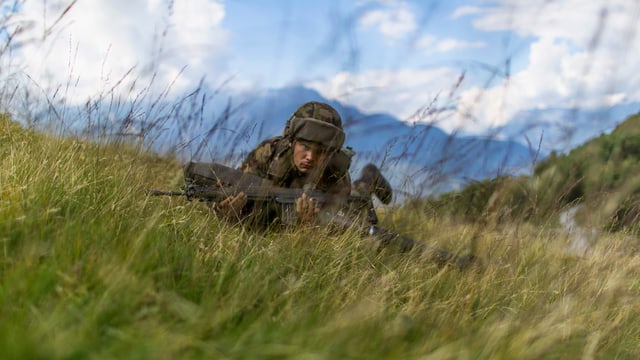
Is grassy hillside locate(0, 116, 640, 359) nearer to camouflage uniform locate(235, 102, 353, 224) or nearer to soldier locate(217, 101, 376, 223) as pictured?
soldier locate(217, 101, 376, 223)

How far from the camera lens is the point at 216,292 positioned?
245 centimetres

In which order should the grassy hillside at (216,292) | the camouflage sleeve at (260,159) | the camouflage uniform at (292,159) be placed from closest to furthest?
the grassy hillside at (216,292) → the camouflage uniform at (292,159) → the camouflage sleeve at (260,159)

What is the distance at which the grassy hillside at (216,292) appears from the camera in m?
2.07

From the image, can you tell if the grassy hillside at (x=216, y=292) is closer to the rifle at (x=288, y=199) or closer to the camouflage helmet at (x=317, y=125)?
the rifle at (x=288, y=199)

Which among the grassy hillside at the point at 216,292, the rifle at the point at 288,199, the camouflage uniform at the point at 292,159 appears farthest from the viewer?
the camouflage uniform at the point at 292,159

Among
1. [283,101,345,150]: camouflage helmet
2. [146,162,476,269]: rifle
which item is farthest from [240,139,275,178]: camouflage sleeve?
[146,162,476,269]: rifle

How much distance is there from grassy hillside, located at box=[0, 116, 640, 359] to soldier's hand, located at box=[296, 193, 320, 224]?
0.66 ft

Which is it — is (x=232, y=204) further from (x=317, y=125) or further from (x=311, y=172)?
(x=317, y=125)

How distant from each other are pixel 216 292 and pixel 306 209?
141cm

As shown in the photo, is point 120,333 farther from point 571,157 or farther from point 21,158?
point 571,157

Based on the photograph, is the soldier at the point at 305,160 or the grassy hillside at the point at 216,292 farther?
the soldier at the point at 305,160

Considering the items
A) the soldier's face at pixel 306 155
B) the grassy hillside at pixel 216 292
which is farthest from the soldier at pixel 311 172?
the grassy hillside at pixel 216 292

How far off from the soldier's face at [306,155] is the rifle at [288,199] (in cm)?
29

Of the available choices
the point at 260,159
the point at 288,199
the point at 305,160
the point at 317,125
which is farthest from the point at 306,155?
the point at 260,159
